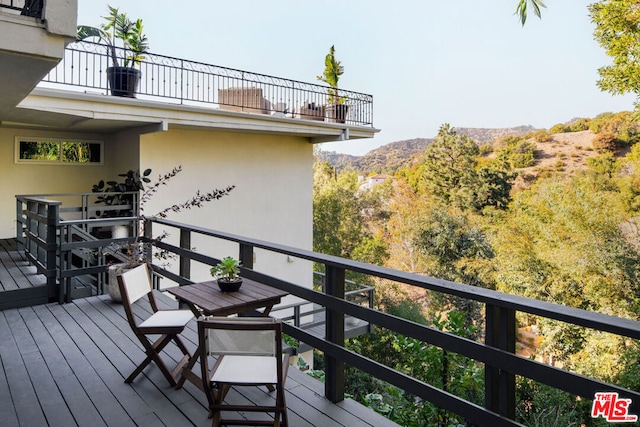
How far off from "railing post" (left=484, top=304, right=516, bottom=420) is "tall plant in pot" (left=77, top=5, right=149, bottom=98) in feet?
24.7

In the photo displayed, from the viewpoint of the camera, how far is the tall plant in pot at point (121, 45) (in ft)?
25.0

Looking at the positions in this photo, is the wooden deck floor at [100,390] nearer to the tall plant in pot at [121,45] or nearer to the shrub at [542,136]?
the tall plant in pot at [121,45]

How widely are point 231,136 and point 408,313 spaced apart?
10941mm

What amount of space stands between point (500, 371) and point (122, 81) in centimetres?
775

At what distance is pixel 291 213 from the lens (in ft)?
37.0

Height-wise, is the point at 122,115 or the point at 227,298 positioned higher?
the point at 122,115

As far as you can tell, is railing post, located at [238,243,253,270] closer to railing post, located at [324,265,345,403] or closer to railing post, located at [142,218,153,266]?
railing post, located at [324,265,345,403]

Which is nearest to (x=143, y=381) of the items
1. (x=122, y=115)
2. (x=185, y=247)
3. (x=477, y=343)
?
(x=185, y=247)

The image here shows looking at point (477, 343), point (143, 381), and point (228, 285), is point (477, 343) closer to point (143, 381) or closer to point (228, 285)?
point (228, 285)

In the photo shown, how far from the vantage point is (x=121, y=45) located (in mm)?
8352

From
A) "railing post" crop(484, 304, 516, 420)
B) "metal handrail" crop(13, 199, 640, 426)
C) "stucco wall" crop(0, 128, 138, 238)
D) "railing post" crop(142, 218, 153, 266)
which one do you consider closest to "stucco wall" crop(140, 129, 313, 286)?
"stucco wall" crop(0, 128, 138, 238)

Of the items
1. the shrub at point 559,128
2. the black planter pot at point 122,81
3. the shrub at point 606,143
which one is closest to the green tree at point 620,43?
the shrub at point 606,143

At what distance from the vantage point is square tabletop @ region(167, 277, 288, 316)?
2748mm

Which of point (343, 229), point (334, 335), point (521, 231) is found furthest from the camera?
point (343, 229)
